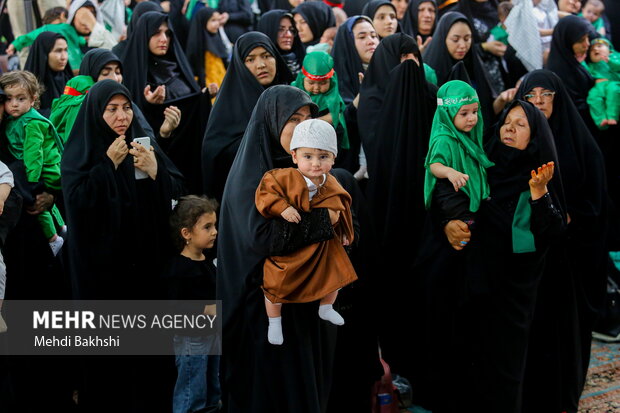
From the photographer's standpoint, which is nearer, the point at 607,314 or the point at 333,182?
the point at 333,182

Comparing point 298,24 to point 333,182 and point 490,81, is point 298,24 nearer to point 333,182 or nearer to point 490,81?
point 490,81

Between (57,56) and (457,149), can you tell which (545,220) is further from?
(57,56)

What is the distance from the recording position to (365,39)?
622 cm

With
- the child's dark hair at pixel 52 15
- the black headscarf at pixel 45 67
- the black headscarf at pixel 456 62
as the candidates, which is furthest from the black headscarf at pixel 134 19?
the black headscarf at pixel 456 62

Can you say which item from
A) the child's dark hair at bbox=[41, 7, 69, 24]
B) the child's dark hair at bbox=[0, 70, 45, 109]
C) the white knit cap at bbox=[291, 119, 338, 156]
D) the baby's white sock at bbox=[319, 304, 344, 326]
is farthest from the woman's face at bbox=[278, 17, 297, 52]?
the baby's white sock at bbox=[319, 304, 344, 326]

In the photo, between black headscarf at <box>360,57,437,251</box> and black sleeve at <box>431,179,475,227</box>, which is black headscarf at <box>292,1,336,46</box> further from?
black sleeve at <box>431,179,475,227</box>

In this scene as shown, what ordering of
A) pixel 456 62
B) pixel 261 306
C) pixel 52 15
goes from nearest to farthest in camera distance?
pixel 261 306
pixel 456 62
pixel 52 15

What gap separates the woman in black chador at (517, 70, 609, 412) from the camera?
15.7ft

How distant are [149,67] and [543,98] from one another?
2748 millimetres

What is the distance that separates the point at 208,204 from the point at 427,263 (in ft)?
4.26

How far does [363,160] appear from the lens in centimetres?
564

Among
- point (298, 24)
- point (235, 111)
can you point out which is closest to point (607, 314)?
point (235, 111)

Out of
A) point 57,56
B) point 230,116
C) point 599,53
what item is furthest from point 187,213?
point 599,53

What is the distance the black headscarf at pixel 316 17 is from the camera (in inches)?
294
